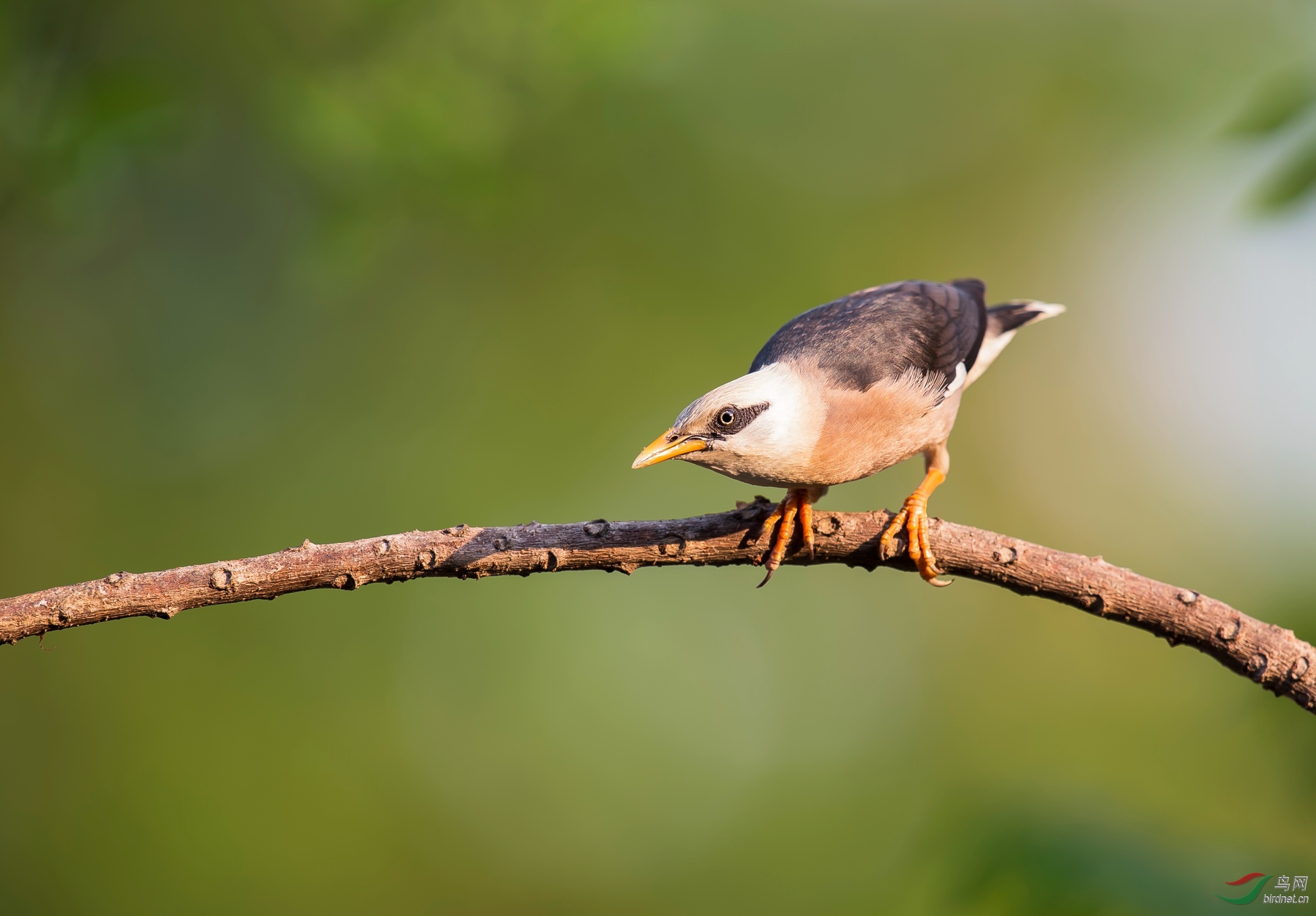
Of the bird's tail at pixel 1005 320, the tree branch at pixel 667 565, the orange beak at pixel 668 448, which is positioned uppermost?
the bird's tail at pixel 1005 320

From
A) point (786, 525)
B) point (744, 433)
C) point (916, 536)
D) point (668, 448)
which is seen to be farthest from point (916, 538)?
point (668, 448)

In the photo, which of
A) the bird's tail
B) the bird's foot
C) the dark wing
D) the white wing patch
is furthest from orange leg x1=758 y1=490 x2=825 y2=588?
the bird's tail

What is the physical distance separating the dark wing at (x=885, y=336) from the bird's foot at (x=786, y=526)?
47 centimetres

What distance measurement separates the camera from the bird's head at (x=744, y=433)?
8.38 feet

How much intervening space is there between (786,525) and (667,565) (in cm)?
47

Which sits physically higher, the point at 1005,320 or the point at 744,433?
the point at 1005,320

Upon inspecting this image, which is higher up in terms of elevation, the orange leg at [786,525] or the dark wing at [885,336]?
the dark wing at [885,336]

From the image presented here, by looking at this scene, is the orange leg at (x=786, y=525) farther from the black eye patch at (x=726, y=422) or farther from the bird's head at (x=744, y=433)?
the black eye patch at (x=726, y=422)

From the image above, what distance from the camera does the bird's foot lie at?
9.61 ft

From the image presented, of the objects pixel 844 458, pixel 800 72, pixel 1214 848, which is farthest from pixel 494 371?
pixel 1214 848

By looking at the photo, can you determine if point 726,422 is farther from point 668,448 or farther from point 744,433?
point 668,448

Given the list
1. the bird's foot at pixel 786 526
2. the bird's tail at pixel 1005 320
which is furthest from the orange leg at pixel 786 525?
the bird's tail at pixel 1005 320

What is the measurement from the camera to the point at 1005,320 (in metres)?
4.31

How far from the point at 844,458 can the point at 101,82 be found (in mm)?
5805
